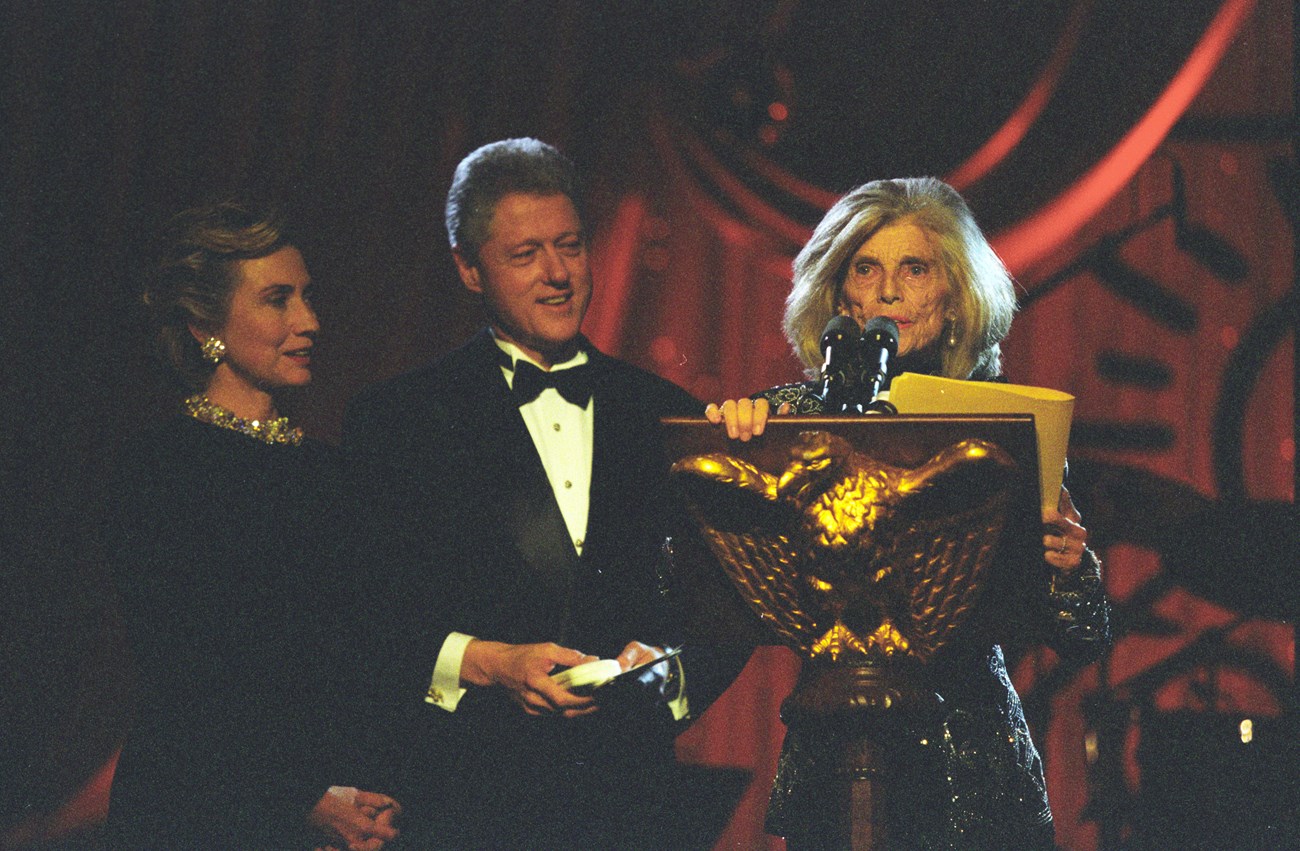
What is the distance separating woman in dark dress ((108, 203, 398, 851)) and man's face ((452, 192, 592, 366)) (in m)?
0.35

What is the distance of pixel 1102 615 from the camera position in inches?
72.6

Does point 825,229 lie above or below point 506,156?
below

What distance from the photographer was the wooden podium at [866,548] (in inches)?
53.6

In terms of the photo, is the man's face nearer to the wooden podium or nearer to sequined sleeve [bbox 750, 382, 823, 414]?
sequined sleeve [bbox 750, 382, 823, 414]

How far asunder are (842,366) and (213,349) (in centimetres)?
116

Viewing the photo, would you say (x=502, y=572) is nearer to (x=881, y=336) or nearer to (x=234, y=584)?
(x=234, y=584)

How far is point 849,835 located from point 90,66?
2.92 m

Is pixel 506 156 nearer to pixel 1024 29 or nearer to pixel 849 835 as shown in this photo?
pixel 849 835

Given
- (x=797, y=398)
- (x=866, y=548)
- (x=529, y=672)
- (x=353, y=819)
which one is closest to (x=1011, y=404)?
(x=866, y=548)

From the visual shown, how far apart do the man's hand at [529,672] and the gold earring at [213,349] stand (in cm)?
67

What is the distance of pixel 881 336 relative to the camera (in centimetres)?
161

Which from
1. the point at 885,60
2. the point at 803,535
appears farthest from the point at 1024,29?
the point at 803,535

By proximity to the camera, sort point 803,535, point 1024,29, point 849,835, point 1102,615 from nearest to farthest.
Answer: point 849,835, point 803,535, point 1102,615, point 1024,29

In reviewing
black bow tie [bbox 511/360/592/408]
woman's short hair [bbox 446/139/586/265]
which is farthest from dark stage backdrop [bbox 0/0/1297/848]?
black bow tie [bbox 511/360/592/408]
